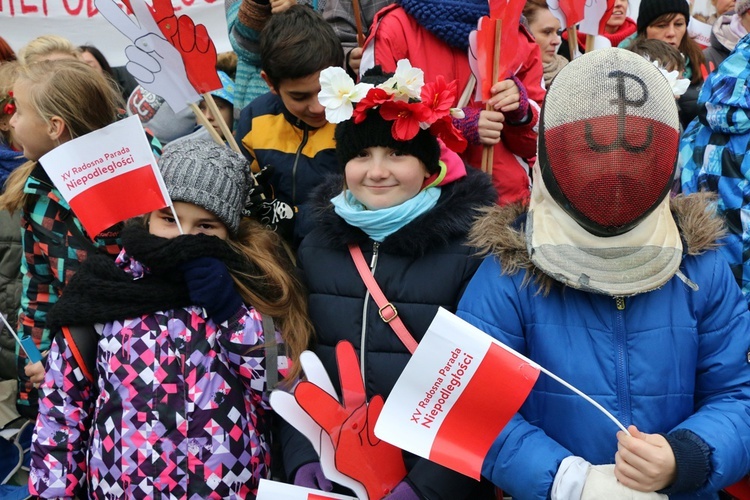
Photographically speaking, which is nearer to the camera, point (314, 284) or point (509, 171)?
point (314, 284)

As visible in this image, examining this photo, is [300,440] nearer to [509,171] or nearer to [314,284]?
[314,284]

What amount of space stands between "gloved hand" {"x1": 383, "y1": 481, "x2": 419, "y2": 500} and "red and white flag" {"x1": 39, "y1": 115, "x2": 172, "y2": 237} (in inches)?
51.8

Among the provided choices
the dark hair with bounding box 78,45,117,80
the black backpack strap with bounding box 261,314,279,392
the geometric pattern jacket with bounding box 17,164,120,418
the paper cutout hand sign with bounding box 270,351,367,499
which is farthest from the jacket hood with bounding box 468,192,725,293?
the dark hair with bounding box 78,45,117,80

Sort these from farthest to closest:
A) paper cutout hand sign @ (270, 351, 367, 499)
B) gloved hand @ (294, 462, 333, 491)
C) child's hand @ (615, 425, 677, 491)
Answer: gloved hand @ (294, 462, 333, 491) < paper cutout hand sign @ (270, 351, 367, 499) < child's hand @ (615, 425, 677, 491)

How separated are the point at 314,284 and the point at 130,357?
65 cm

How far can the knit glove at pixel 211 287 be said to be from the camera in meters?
2.69

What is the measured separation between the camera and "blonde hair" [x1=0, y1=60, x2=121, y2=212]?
3.34 m

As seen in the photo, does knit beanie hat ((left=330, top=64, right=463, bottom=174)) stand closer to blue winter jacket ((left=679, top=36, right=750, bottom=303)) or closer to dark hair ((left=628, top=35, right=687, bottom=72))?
blue winter jacket ((left=679, top=36, right=750, bottom=303))

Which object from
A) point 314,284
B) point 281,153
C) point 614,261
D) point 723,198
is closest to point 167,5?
point 281,153

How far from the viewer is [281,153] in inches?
138

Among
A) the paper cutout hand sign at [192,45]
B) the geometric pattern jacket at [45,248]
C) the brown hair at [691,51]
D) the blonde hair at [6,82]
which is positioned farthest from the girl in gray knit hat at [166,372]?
the brown hair at [691,51]

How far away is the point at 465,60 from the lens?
3.51 m

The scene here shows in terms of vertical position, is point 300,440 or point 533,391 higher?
point 533,391

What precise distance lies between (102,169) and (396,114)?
1095mm
